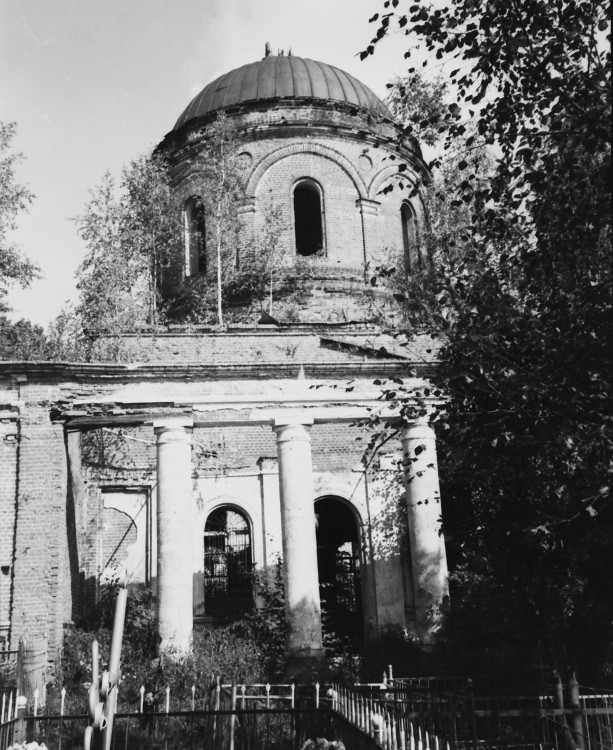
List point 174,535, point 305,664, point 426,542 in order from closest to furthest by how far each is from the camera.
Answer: point 305,664 → point 174,535 → point 426,542

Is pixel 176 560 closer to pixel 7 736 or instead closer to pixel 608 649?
pixel 7 736

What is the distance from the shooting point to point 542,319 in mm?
8211

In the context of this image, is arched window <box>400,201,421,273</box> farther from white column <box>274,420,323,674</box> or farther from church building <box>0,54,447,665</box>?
white column <box>274,420,323,674</box>

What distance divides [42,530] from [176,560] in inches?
81.0

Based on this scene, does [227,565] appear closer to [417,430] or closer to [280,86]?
[417,430]

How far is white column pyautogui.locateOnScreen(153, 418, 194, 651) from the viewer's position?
497 inches

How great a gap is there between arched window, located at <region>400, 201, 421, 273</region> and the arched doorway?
23.7ft

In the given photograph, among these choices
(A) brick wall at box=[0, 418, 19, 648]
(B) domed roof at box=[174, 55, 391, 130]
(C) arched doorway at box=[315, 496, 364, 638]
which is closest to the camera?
(A) brick wall at box=[0, 418, 19, 648]

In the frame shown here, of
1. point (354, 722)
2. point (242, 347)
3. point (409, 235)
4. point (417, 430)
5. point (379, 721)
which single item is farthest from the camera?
point (409, 235)

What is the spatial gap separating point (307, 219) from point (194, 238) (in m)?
3.32

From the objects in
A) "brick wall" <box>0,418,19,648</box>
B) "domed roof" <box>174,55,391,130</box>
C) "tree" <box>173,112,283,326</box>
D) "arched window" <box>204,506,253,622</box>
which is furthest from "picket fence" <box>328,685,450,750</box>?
"domed roof" <box>174,55,391,130</box>

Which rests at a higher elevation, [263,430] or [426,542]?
[263,430]

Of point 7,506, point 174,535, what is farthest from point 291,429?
point 7,506

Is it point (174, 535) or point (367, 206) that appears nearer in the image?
point (174, 535)
